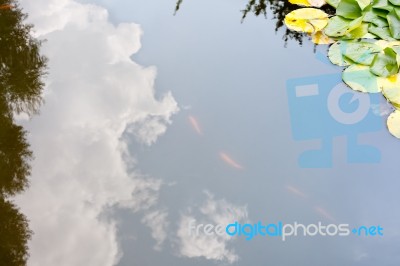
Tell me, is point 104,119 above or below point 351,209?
above

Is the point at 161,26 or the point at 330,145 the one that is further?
the point at 161,26

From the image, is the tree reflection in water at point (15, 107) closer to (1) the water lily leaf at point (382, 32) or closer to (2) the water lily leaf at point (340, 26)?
(2) the water lily leaf at point (340, 26)

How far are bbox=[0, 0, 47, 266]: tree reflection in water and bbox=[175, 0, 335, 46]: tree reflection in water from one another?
53cm

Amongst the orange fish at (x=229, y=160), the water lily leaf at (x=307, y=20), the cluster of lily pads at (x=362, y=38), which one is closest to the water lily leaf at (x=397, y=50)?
the cluster of lily pads at (x=362, y=38)

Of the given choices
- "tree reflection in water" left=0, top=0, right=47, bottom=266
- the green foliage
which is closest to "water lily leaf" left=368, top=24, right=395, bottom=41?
"tree reflection in water" left=0, top=0, right=47, bottom=266

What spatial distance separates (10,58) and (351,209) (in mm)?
1070

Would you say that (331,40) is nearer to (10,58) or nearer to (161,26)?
(161,26)

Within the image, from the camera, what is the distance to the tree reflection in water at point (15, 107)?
1152 mm

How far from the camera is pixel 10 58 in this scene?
1.62 metres

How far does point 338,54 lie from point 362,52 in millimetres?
71

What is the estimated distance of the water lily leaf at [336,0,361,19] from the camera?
168 centimetres

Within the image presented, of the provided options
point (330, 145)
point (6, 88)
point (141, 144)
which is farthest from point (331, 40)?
point (6, 88)

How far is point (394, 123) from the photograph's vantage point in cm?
140

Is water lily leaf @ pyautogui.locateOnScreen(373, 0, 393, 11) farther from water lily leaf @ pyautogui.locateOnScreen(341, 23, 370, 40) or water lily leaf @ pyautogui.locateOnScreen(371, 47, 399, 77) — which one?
water lily leaf @ pyautogui.locateOnScreen(371, 47, 399, 77)
